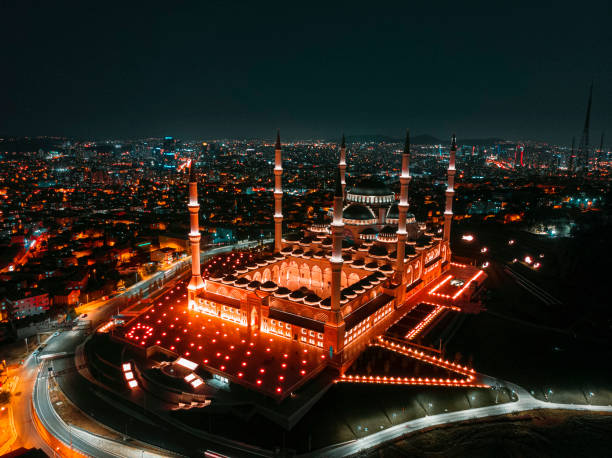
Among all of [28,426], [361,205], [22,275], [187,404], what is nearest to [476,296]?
[361,205]

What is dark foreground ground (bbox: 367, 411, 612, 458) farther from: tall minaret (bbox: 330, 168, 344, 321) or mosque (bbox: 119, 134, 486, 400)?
tall minaret (bbox: 330, 168, 344, 321)

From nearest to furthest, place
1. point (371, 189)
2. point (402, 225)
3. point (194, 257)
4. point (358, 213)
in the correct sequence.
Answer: point (194, 257), point (402, 225), point (358, 213), point (371, 189)

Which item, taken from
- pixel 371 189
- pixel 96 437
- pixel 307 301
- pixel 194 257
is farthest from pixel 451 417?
pixel 371 189

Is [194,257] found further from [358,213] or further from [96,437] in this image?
[358,213]

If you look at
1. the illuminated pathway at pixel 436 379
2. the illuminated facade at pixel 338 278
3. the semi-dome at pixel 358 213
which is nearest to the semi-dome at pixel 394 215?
the illuminated facade at pixel 338 278

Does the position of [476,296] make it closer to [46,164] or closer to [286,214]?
[286,214]

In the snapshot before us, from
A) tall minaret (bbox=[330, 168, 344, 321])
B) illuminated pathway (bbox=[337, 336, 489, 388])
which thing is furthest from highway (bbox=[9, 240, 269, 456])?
tall minaret (bbox=[330, 168, 344, 321])
